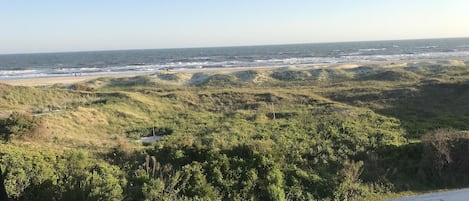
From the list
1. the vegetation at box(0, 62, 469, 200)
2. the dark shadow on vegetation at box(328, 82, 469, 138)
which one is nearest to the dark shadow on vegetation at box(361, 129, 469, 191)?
the vegetation at box(0, 62, 469, 200)

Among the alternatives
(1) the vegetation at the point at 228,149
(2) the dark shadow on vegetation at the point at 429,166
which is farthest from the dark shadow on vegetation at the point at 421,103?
A: (2) the dark shadow on vegetation at the point at 429,166

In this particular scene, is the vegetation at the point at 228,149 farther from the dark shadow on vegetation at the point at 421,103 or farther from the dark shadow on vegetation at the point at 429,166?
the dark shadow on vegetation at the point at 421,103

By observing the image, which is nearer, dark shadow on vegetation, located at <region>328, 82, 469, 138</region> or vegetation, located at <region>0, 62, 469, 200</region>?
vegetation, located at <region>0, 62, 469, 200</region>

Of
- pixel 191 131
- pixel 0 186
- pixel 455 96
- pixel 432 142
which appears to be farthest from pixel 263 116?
pixel 0 186

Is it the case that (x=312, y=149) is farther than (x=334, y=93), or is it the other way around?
(x=334, y=93)

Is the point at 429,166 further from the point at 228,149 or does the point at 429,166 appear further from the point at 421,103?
the point at 421,103

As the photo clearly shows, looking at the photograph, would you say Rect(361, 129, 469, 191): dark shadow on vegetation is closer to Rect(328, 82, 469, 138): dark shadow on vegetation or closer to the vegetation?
the vegetation

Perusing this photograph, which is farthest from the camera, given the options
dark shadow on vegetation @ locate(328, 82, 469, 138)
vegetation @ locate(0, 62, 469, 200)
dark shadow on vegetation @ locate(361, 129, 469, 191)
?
dark shadow on vegetation @ locate(328, 82, 469, 138)

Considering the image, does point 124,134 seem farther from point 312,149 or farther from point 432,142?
point 432,142

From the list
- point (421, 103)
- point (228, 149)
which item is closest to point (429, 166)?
Result: point (228, 149)
